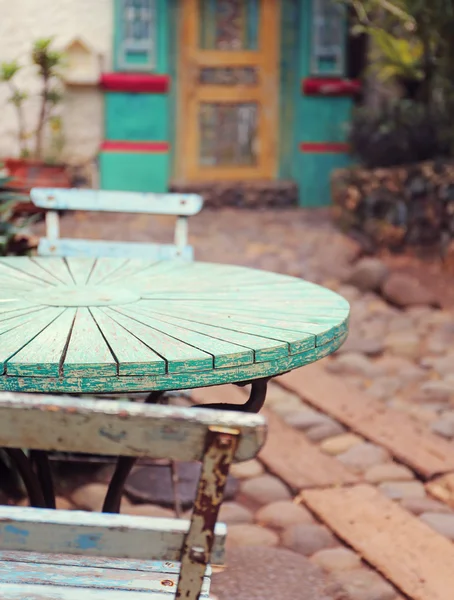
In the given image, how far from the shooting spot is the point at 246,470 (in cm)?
302

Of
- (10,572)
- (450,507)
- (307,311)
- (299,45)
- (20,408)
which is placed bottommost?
(450,507)

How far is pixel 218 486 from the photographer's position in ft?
3.28

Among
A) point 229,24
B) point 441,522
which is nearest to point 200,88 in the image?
point 229,24

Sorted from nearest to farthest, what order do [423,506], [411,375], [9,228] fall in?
1. [423,506]
2. [9,228]
3. [411,375]

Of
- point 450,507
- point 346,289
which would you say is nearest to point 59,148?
point 346,289

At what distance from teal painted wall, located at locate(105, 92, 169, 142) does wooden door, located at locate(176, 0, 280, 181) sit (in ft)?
1.15

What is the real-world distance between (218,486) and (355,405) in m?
2.68

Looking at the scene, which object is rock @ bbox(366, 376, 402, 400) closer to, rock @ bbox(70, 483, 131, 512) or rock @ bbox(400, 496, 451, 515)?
rock @ bbox(400, 496, 451, 515)

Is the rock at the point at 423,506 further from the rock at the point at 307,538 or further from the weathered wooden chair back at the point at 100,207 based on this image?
the weathered wooden chair back at the point at 100,207

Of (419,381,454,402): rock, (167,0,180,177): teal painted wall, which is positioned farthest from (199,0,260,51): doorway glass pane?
(419,381,454,402): rock

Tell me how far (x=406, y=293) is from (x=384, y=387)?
151 cm

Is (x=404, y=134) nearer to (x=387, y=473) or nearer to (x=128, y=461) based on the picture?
(x=387, y=473)

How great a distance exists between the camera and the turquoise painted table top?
1.45m

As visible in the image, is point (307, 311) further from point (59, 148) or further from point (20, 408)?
point (59, 148)
